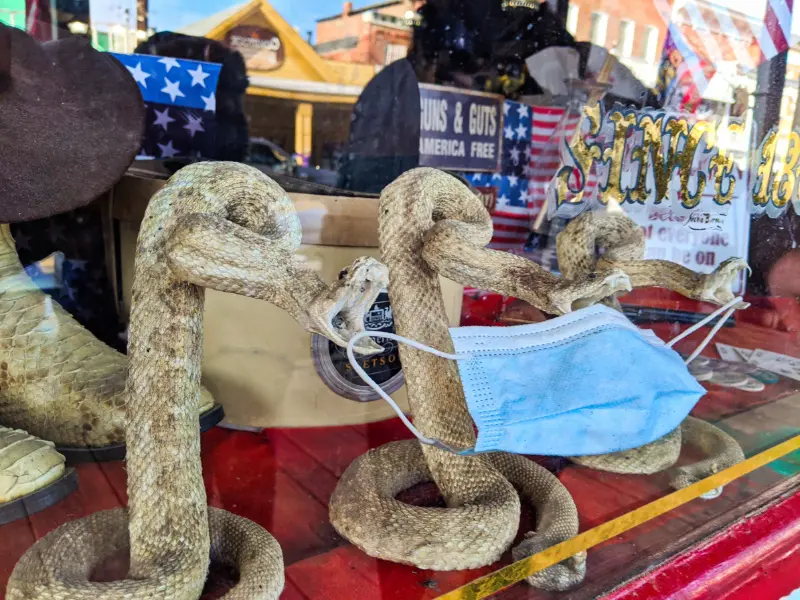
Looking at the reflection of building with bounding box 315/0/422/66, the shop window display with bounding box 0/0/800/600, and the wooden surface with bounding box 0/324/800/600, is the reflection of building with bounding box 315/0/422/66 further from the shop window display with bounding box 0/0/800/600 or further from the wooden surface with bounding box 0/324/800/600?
the wooden surface with bounding box 0/324/800/600

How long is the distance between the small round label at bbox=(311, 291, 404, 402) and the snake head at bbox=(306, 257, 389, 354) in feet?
1.59

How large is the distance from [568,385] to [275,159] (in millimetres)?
820

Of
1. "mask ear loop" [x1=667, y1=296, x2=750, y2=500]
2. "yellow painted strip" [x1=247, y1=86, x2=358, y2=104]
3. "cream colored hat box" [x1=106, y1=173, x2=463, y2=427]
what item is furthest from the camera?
"yellow painted strip" [x1=247, y1=86, x2=358, y2=104]

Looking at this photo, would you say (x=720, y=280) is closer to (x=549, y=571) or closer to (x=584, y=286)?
(x=584, y=286)

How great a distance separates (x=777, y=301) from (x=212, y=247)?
1.71 meters

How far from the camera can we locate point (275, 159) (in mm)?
1299

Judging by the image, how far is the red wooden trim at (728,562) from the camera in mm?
861

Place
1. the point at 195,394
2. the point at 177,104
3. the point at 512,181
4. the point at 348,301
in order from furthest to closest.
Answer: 1. the point at 512,181
2. the point at 177,104
3. the point at 195,394
4. the point at 348,301

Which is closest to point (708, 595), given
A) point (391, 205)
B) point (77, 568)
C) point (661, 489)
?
point (661, 489)

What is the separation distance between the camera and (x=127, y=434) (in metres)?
0.66

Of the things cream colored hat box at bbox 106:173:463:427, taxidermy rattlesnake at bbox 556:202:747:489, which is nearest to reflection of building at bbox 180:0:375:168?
cream colored hat box at bbox 106:173:463:427

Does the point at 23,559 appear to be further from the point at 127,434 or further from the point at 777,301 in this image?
the point at 777,301

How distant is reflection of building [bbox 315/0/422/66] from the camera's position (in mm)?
1400


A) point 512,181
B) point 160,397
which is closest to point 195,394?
point 160,397
